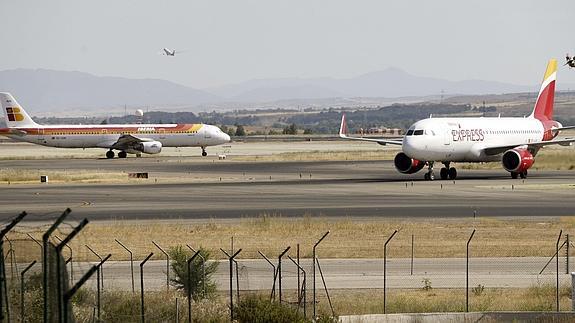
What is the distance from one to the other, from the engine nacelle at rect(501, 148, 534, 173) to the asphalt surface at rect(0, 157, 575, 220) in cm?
88

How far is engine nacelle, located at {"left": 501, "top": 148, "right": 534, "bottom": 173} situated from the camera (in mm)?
69312

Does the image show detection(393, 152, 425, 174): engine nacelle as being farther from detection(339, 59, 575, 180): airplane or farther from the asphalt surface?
the asphalt surface

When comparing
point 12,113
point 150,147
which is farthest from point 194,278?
point 12,113

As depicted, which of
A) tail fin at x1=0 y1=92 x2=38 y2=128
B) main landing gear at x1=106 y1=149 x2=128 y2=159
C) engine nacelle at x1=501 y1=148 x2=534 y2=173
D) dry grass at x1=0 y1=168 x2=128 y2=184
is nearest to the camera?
engine nacelle at x1=501 y1=148 x2=534 y2=173

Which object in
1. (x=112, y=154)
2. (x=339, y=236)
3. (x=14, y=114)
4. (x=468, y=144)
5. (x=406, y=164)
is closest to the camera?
(x=339, y=236)

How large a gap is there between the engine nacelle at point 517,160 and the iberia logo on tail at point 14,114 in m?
58.4

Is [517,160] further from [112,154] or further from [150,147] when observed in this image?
[112,154]

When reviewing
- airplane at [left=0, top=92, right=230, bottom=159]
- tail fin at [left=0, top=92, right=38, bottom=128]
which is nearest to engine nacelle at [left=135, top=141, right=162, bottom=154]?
airplane at [left=0, top=92, right=230, bottom=159]

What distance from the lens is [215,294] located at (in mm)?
26281

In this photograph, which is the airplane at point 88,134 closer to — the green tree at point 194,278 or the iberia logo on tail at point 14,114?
the iberia logo on tail at point 14,114

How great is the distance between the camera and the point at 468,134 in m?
70.5

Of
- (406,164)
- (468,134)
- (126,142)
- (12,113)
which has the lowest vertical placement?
(126,142)

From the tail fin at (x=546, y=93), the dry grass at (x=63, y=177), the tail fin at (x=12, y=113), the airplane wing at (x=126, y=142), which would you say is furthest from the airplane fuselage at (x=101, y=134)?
the tail fin at (x=546, y=93)

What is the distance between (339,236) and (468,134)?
3188 centimetres
